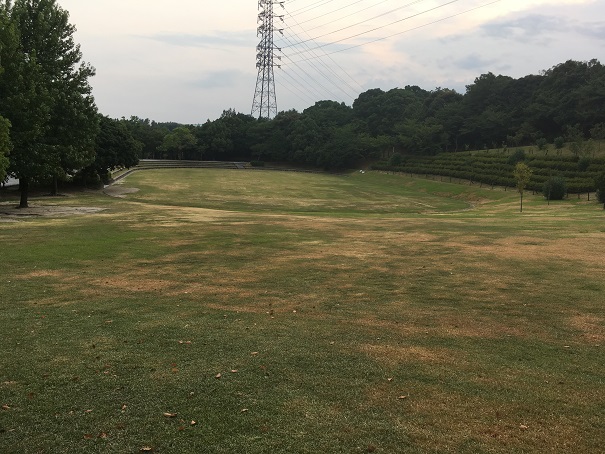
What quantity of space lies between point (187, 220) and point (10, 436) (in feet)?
90.9

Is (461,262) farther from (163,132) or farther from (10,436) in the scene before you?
(163,132)

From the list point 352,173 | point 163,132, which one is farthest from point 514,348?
point 163,132

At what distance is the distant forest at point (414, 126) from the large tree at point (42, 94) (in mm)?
62070

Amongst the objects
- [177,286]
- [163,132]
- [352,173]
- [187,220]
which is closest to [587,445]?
[177,286]

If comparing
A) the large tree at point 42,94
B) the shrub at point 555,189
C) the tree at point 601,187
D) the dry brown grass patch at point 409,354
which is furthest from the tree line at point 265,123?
the tree at point 601,187

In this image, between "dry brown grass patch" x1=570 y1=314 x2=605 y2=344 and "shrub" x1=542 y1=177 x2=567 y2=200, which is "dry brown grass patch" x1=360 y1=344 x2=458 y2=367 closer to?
"dry brown grass patch" x1=570 y1=314 x2=605 y2=344

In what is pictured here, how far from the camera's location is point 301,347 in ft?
32.8

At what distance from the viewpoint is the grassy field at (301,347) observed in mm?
6781

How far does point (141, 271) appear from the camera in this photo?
1766 centimetres

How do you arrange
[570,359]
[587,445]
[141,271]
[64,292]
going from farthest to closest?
[141,271], [64,292], [570,359], [587,445]

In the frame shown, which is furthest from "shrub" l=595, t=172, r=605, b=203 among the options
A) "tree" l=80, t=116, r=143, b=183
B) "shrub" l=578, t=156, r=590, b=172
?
"tree" l=80, t=116, r=143, b=183

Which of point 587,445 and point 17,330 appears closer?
point 587,445

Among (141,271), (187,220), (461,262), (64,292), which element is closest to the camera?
(64,292)

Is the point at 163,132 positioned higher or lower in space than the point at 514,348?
higher
